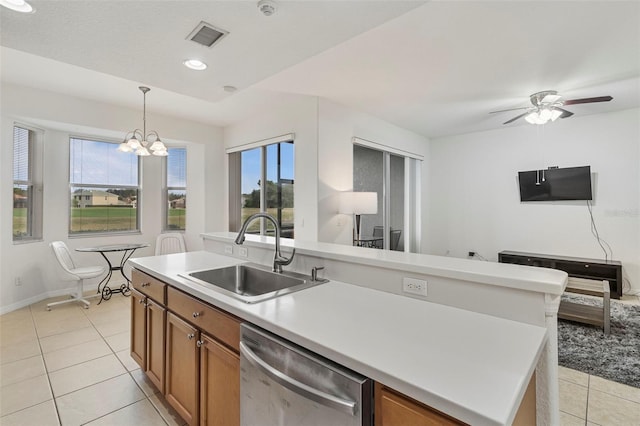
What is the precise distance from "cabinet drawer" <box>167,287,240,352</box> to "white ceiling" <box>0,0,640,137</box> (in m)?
1.54

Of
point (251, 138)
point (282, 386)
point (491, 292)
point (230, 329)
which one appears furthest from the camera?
point (251, 138)

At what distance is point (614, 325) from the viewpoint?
11.5 ft

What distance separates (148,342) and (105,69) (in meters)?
2.01

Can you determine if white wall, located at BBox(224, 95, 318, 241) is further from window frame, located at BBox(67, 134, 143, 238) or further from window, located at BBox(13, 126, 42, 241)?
window, located at BBox(13, 126, 42, 241)

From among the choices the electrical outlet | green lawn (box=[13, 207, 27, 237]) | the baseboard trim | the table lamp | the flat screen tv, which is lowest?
the baseboard trim

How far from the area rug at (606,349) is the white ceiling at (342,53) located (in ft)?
9.42

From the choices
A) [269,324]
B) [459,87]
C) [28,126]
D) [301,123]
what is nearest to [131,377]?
[269,324]

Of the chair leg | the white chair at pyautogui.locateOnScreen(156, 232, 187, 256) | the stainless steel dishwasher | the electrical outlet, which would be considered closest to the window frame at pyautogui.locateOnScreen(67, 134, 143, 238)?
the white chair at pyautogui.locateOnScreen(156, 232, 187, 256)

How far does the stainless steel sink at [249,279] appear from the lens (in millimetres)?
1861

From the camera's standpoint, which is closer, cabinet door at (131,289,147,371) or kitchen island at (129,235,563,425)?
kitchen island at (129,235,563,425)

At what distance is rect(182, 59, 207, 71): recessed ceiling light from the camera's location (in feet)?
6.86

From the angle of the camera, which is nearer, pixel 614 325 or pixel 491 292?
pixel 491 292

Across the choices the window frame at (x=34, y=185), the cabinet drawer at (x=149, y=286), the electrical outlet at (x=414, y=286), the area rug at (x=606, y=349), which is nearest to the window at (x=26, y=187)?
the window frame at (x=34, y=185)

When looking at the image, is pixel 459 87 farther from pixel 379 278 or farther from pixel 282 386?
pixel 282 386
